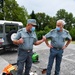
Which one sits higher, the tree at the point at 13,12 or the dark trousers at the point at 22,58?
the tree at the point at 13,12

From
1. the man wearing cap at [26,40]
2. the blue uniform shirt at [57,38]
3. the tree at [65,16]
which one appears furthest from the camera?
the tree at [65,16]

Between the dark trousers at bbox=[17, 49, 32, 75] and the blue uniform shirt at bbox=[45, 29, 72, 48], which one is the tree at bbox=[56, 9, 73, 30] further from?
the dark trousers at bbox=[17, 49, 32, 75]

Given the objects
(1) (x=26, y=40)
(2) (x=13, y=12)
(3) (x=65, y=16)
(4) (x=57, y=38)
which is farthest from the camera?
(3) (x=65, y=16)

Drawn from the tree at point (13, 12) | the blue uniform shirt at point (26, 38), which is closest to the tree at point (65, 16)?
the tree at point (13, 12)

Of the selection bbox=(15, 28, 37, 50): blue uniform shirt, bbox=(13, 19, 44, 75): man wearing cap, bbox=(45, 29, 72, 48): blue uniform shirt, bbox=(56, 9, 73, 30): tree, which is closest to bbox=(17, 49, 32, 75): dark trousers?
bbox=(13, 19, 44, 75): man wearing cap

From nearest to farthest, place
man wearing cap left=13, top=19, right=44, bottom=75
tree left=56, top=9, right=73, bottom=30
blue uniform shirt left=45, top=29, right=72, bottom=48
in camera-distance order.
Result: man wearing cap left=13, top=19, right=44, bottom=75, blue uniform shirt left=45, top=29, right=72, bottom=48, tree left=56, top=9, right=73, bottom=30

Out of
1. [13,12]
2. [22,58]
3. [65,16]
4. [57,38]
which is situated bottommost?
[22,58]

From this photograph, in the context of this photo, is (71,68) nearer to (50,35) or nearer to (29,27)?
(50,35)

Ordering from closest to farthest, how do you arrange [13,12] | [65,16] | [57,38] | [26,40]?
[26,40] < [57,38] < [13,12] < [65,16]

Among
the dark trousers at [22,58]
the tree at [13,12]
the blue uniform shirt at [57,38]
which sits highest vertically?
the tree at [13,12]

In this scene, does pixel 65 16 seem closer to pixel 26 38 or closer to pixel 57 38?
pixel 57 38

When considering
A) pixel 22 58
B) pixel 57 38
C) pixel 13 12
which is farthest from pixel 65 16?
pixel 22 58

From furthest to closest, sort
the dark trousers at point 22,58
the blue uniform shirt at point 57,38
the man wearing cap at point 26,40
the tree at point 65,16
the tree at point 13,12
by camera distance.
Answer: the tree at point 65,16, the tree at point 13,12, the blue uniform shirt at point 57,38, the dark trousers at point 22,58, the man wearing cap at point 26,40

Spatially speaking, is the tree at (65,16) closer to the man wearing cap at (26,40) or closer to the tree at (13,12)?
the tree at (13,12)
